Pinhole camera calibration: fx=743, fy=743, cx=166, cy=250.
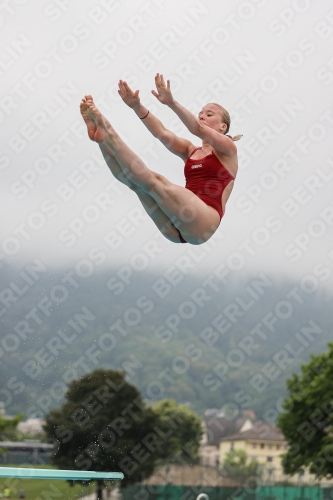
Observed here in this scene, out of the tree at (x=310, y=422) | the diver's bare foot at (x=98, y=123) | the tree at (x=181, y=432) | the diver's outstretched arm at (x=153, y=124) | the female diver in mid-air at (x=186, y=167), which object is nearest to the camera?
the diver's bare foot at (x=98, y=123)

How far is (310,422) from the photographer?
125ft

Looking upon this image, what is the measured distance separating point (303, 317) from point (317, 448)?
14938 centimetres

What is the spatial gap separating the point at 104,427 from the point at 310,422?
1554 cm

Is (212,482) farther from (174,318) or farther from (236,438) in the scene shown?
(174,318)

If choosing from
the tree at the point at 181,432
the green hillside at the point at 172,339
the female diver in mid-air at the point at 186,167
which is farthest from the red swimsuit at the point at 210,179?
the green hillside at the point at 172,339

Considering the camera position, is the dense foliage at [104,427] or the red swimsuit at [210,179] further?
the dense foliage at [104,427]

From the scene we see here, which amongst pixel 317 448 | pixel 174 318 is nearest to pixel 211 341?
pixel 174 318

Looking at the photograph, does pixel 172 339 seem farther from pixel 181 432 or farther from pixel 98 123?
pixel 98 123

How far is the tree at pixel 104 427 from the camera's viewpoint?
153 feet

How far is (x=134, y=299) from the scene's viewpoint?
6604 inches

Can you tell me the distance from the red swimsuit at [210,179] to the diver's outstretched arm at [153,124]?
45 cm

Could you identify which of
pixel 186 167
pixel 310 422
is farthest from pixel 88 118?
pixel 310 422

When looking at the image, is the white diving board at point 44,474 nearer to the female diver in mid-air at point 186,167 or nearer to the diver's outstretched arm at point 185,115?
the female diver in mid-air at point 186,167

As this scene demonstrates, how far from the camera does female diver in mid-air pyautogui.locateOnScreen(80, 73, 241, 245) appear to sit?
7910mm
